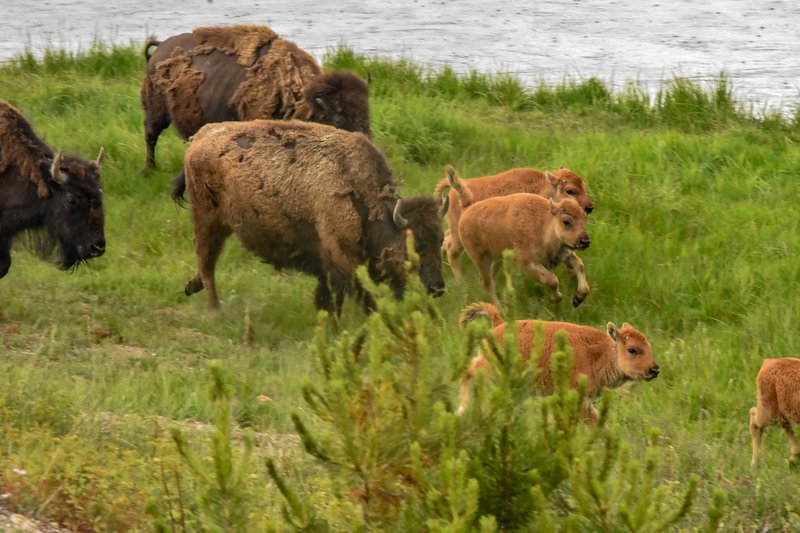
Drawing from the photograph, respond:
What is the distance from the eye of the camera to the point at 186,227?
1164 cm

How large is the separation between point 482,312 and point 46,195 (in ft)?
12.7

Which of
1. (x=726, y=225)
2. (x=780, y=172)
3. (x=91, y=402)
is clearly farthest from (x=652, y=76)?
(x=91, y=402)

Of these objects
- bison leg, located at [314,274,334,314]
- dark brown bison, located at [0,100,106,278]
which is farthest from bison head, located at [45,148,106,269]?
bison leg, located at [314,274,334,314]

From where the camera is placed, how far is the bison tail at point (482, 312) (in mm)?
7570

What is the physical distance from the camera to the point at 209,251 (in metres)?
10.1

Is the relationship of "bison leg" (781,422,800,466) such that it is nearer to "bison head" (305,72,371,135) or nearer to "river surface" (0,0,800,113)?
"bison head" (305,72,371,135)

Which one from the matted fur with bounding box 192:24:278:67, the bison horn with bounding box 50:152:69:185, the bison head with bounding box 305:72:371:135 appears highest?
the matted fur with bounding box 192:24:278:67

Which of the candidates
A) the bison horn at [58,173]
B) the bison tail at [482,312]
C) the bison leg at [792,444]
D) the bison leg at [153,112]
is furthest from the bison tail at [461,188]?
the bison leg at [792,444]

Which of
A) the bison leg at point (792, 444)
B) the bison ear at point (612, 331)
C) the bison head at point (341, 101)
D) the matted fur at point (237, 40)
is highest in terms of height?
the matted fur at point (237, 40)

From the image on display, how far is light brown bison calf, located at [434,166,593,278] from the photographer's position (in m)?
10.4

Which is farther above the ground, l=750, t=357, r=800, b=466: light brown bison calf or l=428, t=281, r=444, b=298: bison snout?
l=750, t=357, r=800, b=466: light brown bison calf

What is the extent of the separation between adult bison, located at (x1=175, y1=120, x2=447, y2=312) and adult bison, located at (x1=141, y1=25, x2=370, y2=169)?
1.24m

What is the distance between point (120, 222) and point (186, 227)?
2.01 feet

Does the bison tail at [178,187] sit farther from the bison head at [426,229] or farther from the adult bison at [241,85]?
the bison head at [426,229]
